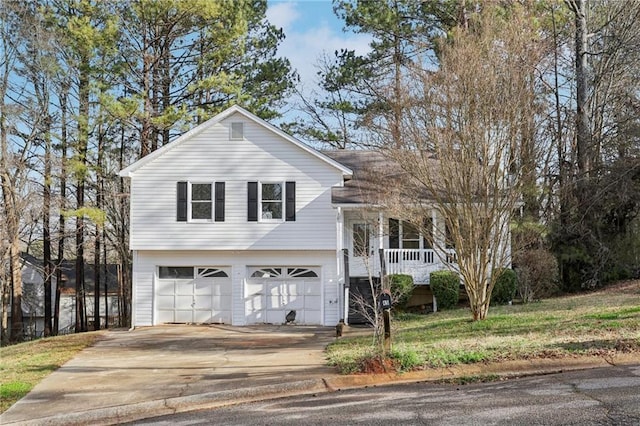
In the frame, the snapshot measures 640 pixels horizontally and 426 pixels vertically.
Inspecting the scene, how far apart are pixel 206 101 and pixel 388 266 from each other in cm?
1249

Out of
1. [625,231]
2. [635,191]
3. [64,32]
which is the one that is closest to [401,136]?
[635,191]

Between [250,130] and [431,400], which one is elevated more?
[250,130]

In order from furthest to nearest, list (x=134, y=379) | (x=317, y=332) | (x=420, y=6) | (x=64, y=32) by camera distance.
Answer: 1. (x=420, y=6)
2. (x=64, y=32)
3. (x=317, y=332)
4. (x=134, y=379)

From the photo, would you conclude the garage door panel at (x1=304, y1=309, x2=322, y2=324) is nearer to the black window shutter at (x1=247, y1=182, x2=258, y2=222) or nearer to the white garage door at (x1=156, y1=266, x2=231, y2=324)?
the white garage door at (x1=156, y1=266, x2=231, y2=324)

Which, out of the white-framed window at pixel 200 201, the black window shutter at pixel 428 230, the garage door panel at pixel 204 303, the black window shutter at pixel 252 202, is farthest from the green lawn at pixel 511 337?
the white-framed window at pixel 200 201

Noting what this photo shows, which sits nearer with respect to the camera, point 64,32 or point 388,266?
point 388,266

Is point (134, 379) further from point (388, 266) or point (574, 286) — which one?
point (574, 286)

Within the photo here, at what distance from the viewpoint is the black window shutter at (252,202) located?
68.9ft

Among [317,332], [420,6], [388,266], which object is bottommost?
[317,332]

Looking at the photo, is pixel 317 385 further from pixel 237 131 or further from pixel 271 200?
pixel 237 131

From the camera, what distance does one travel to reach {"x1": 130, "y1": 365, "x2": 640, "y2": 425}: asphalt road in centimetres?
671

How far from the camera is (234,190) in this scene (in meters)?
21.1

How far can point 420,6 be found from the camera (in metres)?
27.6

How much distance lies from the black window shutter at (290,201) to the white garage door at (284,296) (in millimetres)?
1888
